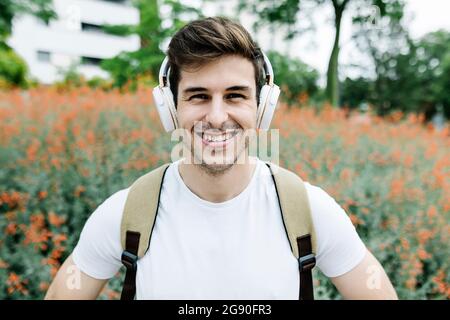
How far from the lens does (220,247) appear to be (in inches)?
59.1

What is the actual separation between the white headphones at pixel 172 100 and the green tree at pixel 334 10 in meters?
9.88

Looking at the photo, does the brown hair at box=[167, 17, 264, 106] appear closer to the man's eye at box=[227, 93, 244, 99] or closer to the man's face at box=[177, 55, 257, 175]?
the man's face at box=[177, 55, 257, 175]

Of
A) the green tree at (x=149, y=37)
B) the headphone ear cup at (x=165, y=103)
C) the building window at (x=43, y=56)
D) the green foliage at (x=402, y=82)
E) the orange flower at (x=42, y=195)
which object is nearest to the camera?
the headphone ear cup at (x=165, y=103)

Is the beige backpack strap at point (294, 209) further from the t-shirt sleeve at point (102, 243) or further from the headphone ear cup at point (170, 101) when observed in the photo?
the t-shirt sleeve at point (102, 243)

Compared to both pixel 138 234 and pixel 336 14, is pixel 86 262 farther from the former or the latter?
pixel 336 14

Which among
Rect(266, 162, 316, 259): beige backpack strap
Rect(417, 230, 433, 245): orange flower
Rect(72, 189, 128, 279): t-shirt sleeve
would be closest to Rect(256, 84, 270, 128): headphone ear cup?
Rect(266, 162, 316, 259): beige backpack strap

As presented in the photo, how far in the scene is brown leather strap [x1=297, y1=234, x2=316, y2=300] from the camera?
4.93ft

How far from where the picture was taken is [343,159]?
4.69m

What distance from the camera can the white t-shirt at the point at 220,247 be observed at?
1487 millimetres

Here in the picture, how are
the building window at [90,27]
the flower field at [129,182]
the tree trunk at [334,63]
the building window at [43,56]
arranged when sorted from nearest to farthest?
the flower field at [129,182]
the tree trunk at [334,63]
the building window at [43,56]
the building window at [90,27]

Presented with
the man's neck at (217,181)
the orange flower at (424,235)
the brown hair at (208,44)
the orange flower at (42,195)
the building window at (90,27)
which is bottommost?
the orange flower at (424,235)

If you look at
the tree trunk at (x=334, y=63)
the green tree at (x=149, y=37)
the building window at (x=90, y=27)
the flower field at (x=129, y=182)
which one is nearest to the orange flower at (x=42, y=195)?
the flower field at (x=129, y=182)

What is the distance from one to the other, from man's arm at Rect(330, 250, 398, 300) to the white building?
112ft

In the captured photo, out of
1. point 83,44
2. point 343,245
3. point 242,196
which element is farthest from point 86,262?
point 83,44
